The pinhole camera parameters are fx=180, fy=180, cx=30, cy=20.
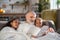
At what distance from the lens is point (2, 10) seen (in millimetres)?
6723

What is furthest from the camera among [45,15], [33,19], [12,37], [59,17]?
[45,15]

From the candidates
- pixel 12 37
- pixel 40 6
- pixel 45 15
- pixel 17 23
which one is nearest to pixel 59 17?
pixel 45 15

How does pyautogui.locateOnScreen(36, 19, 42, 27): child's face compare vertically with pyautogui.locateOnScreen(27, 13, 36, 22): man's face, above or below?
below

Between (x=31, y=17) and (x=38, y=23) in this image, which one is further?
(x=31, y=17)

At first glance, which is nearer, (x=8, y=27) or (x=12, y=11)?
(x=8, y=27)

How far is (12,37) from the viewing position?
96.6 inches

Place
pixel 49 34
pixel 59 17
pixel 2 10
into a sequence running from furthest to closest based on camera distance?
pixel 2 10
pixel 59 17
pixel 49 34

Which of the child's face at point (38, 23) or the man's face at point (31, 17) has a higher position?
the man's face at point (31, 17)

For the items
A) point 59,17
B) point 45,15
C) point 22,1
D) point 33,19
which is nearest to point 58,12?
point 59,17

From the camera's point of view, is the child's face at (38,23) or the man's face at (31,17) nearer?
the child's face at (38,23)

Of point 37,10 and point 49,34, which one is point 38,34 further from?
point 37,10

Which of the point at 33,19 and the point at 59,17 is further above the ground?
the point at 33,19

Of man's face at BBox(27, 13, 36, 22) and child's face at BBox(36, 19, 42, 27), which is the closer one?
child's face at BBox(36, 19, 42, 27)

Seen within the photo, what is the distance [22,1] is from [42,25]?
14.0 feet
